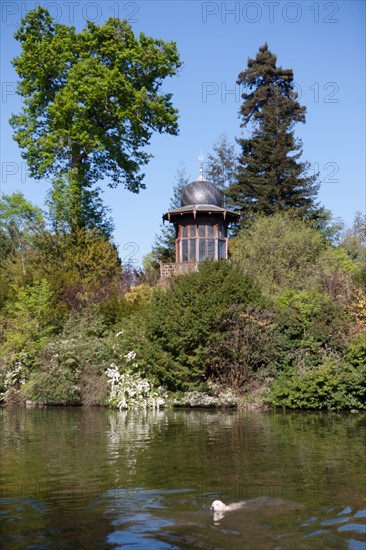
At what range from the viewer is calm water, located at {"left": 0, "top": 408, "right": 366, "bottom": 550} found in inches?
362

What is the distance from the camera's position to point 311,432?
18984 mm

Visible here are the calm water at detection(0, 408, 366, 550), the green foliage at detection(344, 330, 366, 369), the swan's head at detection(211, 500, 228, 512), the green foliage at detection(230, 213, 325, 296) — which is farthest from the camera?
the green foliage at detection(230, 213, 325, 296)

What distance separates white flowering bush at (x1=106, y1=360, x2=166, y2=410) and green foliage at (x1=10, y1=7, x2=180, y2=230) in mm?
14972

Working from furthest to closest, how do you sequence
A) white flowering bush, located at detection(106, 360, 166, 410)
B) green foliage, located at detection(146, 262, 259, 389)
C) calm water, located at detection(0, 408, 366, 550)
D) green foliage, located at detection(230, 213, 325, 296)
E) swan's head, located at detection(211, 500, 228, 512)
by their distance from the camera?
green foliage, located at detection(230, 213, 325, 296)
white flowering bush, located at detection(106, 360, 166, 410)
green foliage, located at detection(146, 262, 259, 389)
swan's head, located at detection(211, 500, 228, 512)
calm water, located at detection(0, 408, 366, 550)

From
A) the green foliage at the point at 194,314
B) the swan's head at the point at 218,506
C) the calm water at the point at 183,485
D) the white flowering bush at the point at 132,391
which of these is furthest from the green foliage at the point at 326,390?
the swan's head at the point at 218,506

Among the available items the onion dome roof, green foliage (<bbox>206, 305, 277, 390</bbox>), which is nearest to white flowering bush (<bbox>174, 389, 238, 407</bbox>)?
green foliage (<bbox>206, 305, 277, 390</bbox>)

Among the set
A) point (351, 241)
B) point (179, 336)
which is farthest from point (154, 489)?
point (351, 241)

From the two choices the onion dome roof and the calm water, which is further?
the onion dome roof

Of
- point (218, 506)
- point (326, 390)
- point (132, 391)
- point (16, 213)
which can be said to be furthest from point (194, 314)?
point (16, 213)

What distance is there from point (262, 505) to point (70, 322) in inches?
851

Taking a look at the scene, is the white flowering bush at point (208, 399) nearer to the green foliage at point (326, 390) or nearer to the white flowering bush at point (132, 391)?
the white flowering bush at point (132, 391)

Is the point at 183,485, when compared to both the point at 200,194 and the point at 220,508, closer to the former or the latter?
the point at 220,508

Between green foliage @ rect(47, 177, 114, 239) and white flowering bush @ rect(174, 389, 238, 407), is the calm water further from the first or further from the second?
green foliage @ rect(47, 177, 114, 239)

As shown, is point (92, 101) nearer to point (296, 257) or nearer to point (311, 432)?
point (296, 257)
